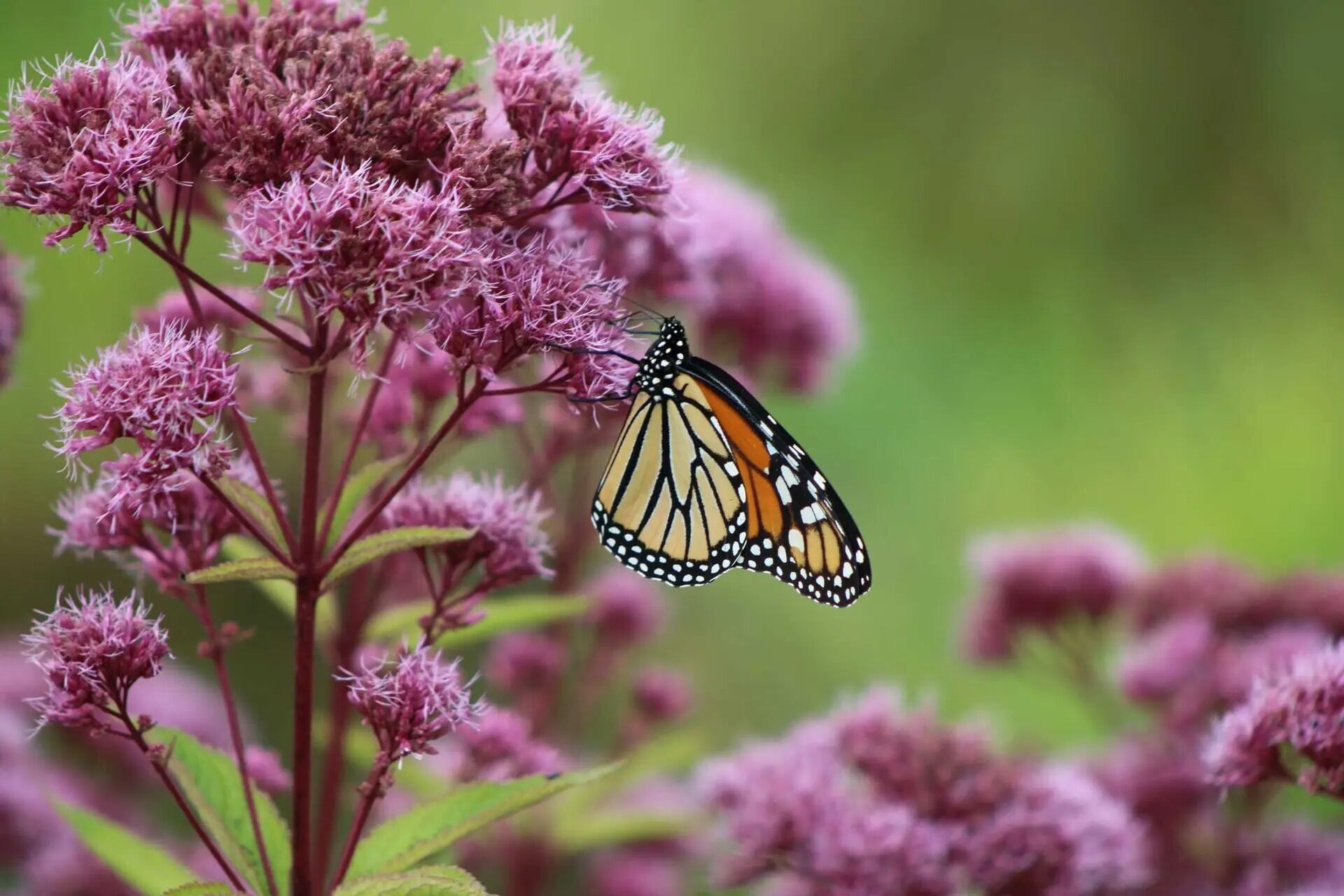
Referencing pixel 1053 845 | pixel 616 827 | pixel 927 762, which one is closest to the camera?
pixel 1053 845

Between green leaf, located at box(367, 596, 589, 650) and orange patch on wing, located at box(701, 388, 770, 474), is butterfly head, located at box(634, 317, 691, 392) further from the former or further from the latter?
green leaf, located at box(367, 596, 589, 650)

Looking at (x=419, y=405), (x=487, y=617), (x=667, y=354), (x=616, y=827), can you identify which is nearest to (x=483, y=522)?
(x=487, y=617)

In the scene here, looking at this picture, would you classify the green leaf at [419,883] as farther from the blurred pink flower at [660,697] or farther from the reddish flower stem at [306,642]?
the blurred pink flower at [660,697]

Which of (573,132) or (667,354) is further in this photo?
(667,354)

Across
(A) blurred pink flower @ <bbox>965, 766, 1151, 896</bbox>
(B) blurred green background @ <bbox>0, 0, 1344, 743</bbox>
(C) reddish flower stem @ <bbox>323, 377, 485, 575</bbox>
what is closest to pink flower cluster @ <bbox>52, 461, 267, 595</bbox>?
(C) reddish flower stem @ <bbox>323, 377, 485, 575</bbox>

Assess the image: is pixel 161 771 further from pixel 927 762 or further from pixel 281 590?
pixel 927 762

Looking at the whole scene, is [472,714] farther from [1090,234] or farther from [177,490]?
[1090,234]
